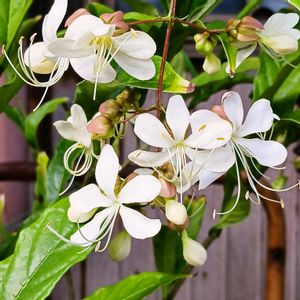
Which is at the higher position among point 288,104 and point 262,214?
point 288,104

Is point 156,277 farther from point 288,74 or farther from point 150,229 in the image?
point 288,74

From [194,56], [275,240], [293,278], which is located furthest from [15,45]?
[293,278]

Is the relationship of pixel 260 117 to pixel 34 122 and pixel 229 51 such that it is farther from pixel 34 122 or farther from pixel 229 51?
pixel 34 122

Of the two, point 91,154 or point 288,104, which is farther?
point 288,104

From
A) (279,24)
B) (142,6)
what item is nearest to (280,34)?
(279,24)

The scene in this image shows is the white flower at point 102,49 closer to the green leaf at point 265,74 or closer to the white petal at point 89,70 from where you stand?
the white petal at point 89,70

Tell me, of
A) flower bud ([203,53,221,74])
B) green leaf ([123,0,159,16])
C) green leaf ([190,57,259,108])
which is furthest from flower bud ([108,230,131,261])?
green leaf ([123,0,159,16])
